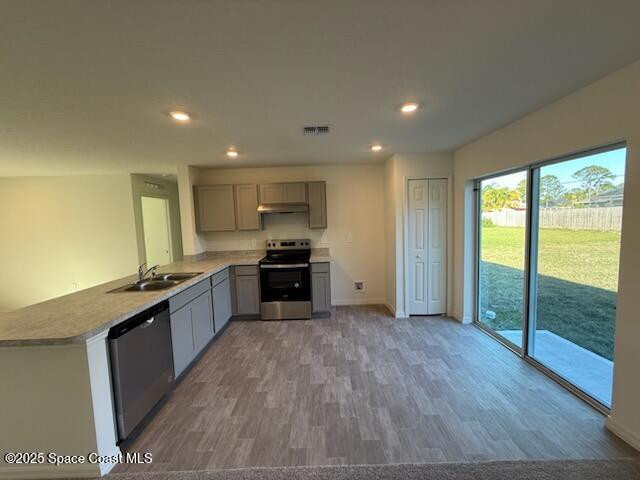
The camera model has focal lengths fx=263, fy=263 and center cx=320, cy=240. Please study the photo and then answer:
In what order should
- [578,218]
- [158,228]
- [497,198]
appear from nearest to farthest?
[578,218] < [497,198] < [158,228]

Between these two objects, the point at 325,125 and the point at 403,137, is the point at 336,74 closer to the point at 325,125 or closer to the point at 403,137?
the point at 325,125

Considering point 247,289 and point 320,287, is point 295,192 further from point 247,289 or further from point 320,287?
point 247,289

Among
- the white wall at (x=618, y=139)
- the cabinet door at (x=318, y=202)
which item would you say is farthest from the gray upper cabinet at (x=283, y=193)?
the white wall at (x=618, y=139)

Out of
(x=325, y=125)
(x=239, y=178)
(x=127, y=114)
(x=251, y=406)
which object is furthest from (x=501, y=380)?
(x=239, y=178)

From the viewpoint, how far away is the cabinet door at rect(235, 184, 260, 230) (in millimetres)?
4258

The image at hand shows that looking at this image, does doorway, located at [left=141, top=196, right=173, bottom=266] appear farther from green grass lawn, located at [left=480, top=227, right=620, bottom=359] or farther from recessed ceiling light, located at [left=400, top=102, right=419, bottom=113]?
green grass lawn, located at [left=480, top=227, right=620, bottom=359]

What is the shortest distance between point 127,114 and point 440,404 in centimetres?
343

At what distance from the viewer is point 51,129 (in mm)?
2402

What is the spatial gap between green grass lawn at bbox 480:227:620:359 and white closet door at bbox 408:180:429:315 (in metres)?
0.98

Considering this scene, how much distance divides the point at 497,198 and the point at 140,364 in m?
3.94

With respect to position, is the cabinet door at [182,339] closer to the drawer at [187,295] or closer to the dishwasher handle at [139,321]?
the drawer at [187,295]

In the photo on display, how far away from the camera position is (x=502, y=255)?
3.13 metres

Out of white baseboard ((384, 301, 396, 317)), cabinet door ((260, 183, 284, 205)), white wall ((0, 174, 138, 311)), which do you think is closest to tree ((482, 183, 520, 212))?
white baseboard ((384, 301, 396, 317))

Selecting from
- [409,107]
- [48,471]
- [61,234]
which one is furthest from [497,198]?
[61,234]
